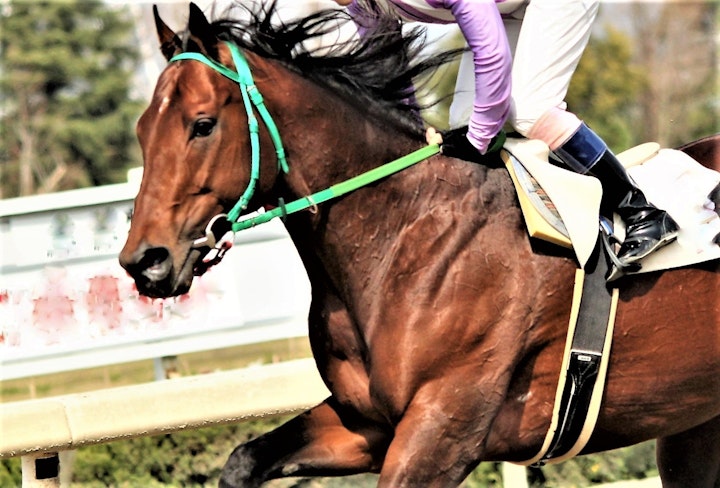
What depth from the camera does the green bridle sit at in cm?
320

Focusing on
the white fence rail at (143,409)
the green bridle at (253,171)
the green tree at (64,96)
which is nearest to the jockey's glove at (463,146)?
the green bridle at (253,171)

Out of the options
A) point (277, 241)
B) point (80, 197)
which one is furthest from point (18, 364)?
point (277, 241)

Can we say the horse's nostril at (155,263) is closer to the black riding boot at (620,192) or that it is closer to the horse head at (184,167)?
the horse head at (184,167)

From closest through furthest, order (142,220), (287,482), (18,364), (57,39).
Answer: (142,220) → (287,482) → (18,364) → (57,39)

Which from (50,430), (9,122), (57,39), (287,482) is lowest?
(287,482)

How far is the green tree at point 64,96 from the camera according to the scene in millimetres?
28109

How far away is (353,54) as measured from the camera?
355 centimetres

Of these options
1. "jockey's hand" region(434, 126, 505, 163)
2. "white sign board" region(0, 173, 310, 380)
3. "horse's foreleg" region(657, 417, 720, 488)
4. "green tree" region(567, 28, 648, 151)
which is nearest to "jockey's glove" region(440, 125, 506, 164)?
"jockey's hand" region(434, 126, 505, 163)

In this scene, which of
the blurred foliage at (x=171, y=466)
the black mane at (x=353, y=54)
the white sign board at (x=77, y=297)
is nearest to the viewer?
the black mane at (x=353, y=54)

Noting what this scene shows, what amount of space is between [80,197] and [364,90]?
2951mm

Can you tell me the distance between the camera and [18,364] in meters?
6.07

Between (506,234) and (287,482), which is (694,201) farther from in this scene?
(287,482)

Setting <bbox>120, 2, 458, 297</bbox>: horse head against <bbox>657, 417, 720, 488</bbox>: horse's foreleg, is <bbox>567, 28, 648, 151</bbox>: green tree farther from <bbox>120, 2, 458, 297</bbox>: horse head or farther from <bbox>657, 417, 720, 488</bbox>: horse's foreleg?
<bbox>120, 2, 458, 297</bbox>: horse head

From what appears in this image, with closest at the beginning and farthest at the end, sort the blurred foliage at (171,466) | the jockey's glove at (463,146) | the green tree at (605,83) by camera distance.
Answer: the jockey's glove at (463,146) < the blurred foliage at (171,466) < the green tree at (605,83)
